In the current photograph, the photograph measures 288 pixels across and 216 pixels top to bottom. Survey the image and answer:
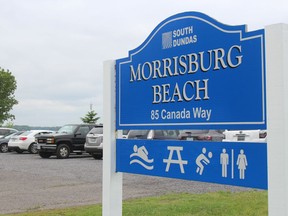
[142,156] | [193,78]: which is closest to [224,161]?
[193,78]

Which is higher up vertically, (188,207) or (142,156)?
(142,156)

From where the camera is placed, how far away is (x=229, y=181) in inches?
171

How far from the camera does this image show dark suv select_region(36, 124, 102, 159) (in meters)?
22.1

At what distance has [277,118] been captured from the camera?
3953mm

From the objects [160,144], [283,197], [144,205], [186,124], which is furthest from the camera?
[144,205]

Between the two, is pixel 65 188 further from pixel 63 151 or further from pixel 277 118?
pixel 63 151

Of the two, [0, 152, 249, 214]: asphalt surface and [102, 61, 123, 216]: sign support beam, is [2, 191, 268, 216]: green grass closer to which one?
[0, 152, 249, 214]: asphalt surface

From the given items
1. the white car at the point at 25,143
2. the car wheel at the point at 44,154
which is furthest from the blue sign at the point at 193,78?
the white car at the point at 25,143

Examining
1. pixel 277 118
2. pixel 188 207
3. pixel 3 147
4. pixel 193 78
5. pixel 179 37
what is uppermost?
pixel 179 37

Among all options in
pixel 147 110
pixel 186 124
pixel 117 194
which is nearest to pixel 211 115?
pixel 186 124

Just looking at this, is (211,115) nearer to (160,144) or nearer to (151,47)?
(160,144)

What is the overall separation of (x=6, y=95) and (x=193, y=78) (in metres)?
58.8

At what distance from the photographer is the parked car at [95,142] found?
20.3m

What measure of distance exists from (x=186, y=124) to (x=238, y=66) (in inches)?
32.4
